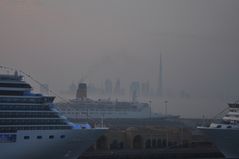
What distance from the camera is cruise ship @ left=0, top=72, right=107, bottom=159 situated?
4294 centimetres

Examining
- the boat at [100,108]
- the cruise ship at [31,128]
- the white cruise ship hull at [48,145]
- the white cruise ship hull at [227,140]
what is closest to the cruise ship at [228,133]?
the white cruise ship hull at [227,140]

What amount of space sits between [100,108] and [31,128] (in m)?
62.0

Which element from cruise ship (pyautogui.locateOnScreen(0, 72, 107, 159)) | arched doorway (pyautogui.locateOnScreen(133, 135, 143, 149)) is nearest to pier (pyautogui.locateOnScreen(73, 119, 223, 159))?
arched doorway (pyautogui.locateOnScreen(133, 135, 143, 149))

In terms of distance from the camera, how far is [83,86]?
110 m

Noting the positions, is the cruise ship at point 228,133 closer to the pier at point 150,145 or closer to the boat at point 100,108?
the pier at point 150,145

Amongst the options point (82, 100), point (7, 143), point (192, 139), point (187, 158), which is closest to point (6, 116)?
point (7, 143)

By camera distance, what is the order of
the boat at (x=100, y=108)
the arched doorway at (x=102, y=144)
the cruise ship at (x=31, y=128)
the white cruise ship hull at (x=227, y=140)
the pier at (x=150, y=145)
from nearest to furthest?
the cruise ship at (x=31, y=128) < the white cruise ship hull at (x=227, y=140) < the pier at (x=150, y=145) < the arched doorway at (x=102, y=144) < the boat at (x=100, y=108)

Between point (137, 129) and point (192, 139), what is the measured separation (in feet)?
23.2

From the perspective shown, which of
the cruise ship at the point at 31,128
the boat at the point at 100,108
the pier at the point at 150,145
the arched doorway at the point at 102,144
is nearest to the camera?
the cruise ship at the point at 31,128

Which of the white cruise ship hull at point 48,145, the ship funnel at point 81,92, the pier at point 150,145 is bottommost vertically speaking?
the pier at point 150,145

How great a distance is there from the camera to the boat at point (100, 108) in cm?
10012

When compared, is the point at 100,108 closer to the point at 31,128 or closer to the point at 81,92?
the point at 81,92

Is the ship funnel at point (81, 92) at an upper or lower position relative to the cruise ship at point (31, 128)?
upper

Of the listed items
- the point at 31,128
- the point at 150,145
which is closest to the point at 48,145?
the point at 31,128
